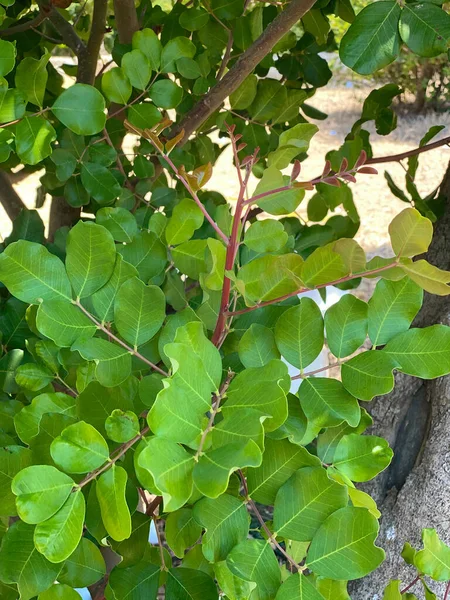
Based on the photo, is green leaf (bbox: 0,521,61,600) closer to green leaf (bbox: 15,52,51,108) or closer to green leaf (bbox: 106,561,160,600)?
green leaf (bbox: 106,561,160,600)

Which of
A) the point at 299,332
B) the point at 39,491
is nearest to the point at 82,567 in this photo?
the point at 39,491

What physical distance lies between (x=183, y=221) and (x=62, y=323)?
0.54ft

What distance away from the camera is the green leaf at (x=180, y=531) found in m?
0.56

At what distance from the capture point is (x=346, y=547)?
1.45 feet

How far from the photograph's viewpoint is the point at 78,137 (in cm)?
86

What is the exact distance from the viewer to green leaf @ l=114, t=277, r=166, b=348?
506 millimetres

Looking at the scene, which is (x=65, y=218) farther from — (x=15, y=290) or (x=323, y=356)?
(x=323, y=356)

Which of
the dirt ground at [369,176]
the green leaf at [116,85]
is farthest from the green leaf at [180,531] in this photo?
the dirt ground at [369,176]

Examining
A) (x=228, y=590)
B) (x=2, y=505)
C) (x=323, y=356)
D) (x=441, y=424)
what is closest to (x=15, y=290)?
(x=2, y=505)

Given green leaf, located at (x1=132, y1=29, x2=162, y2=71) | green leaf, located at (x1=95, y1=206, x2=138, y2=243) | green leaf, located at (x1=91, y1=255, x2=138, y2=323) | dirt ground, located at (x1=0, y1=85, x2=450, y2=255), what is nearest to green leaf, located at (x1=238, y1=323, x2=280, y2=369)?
green leaf, located at (x1=91, y1=255, x2=138, y2=323)

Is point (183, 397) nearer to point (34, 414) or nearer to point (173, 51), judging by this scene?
point (34, 414)

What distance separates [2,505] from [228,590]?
186 millimetres

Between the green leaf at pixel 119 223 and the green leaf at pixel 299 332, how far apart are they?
0.24 m

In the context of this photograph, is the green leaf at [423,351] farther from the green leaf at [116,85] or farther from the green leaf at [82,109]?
the green leaf at [116,85]
